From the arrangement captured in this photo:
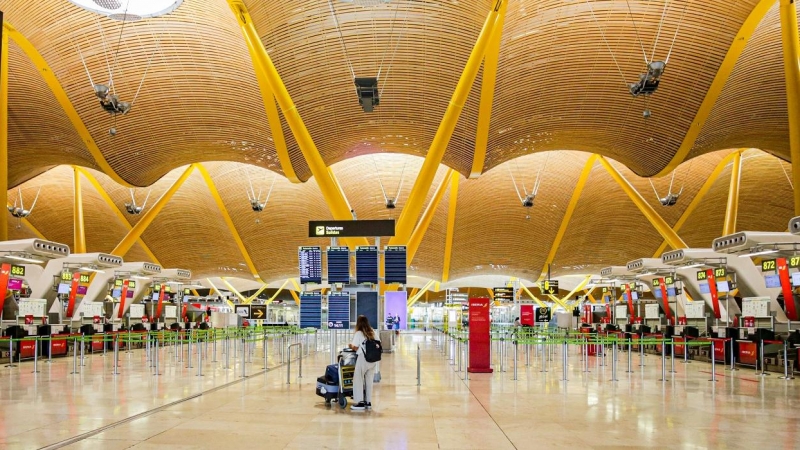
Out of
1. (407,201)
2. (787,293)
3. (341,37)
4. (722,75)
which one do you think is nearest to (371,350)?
(341,37)

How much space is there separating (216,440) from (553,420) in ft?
15.9

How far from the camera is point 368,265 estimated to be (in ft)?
52.7

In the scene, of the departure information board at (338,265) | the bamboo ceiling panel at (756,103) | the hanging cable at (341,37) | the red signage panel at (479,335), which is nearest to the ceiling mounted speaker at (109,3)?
the hanging cable at (341,37)

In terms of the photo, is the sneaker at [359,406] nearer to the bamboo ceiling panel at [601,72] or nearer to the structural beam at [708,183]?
the bamboo ceiling panel at [601,72]

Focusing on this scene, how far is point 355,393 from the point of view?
424 inches

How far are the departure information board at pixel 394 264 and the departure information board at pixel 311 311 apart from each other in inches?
70.4

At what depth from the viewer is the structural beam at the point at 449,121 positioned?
22.2 m

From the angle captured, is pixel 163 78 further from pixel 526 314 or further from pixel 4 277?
pixel 526 314

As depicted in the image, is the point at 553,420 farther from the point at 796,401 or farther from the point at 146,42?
the point at 146,42

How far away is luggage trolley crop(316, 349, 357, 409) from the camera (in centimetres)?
1106

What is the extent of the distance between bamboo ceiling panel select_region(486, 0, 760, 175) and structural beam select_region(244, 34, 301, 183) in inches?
360

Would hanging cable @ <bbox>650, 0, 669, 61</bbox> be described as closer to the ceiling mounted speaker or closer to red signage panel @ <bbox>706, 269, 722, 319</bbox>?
red signage panel @ <bbox>706, 269, 722, 319</bbox>

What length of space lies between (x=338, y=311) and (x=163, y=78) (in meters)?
16.3

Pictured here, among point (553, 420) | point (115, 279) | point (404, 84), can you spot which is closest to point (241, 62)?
point (404, 84)
